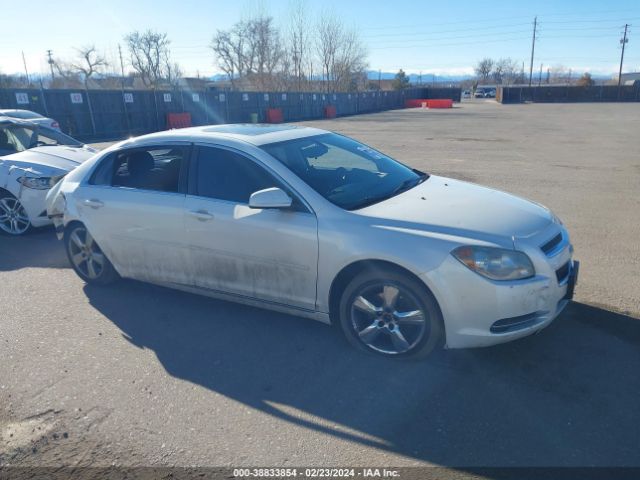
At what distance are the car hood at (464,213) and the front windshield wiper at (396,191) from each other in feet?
0.18

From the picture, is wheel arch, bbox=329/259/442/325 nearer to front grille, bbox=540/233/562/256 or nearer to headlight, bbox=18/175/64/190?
front grille, bbox=540/233/562/256

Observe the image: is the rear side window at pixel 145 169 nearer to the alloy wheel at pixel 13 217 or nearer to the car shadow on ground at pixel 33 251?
the car shadow on ground at pixel 33 251

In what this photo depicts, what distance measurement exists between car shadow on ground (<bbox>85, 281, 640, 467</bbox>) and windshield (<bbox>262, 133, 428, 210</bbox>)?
1114 mm

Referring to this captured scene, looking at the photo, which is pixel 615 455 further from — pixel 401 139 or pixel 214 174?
pixel 401 139

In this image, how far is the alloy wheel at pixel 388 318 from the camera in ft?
11.0

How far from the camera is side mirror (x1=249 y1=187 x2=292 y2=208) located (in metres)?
3.57

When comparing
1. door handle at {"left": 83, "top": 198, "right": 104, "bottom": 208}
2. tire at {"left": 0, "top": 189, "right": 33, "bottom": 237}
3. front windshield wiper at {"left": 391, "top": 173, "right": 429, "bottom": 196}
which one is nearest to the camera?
front windshield wiper at {"left": 391, "top": 173, "right": 429, "bottom": 196}

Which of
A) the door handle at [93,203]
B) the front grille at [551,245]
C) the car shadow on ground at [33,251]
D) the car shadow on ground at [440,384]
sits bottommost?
the car shadow on ground at [440,384]

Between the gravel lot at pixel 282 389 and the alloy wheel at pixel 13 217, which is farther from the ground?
the alloy wheel at pixel 13 217

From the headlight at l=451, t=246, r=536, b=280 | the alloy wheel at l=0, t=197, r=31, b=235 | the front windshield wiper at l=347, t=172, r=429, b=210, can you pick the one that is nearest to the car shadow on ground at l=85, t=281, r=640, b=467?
the headlight at l=451, t=246, r=536, b=280

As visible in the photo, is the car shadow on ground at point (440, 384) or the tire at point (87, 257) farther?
the tire at point (87, 257)

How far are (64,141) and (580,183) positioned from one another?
9723 mm

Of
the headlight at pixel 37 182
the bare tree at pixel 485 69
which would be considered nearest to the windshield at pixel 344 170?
the headlight at pixel 37 182

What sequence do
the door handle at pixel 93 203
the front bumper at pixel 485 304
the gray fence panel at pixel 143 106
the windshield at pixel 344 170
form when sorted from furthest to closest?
the gray fence panel at pixel 143 106 → the door handle at pixel 93 203 → the windshield at pixel 344 170 → the front bumper at pixel 485 304
